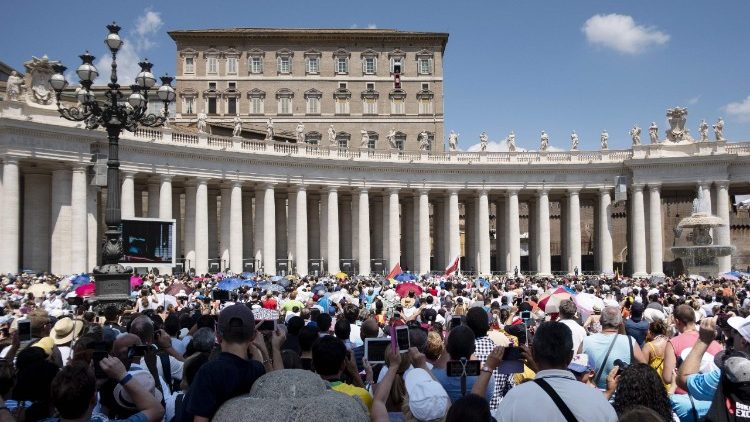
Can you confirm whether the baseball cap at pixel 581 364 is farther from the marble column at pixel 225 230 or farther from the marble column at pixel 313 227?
the marble column at pixel 313 227

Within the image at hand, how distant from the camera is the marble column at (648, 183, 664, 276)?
6562cm

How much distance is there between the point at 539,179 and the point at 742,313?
5377 centimetres

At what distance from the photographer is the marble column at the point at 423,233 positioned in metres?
67.4

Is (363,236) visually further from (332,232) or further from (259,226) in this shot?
(259,226)

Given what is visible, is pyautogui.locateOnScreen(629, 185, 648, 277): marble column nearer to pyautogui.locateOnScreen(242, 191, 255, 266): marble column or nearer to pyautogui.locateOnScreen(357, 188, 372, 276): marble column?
pyautogui.locateOnScreen(357, 188, 372, 276): marble column

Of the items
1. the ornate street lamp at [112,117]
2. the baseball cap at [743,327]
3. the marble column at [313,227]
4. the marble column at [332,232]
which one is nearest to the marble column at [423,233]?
the marble column at [332,232]

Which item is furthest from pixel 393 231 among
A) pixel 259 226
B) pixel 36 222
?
pixel 36 222

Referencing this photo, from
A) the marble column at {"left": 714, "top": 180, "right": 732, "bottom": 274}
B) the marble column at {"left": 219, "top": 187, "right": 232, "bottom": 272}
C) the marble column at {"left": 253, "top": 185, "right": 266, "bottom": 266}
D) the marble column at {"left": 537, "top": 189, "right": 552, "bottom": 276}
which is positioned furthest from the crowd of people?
the marble column at {"left": 714, "top": 180, "right": 732, "bottom": 274}

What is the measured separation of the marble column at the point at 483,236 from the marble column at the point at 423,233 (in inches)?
204

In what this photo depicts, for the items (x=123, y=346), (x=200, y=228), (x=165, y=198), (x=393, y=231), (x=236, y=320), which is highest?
(x=165, y=198)

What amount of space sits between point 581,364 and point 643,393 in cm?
263

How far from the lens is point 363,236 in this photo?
65.0m

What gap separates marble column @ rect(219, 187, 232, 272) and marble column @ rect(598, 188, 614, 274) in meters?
35.3

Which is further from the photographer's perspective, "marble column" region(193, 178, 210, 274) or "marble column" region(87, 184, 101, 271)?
"marble column" region(193, 178, 210, 274)
